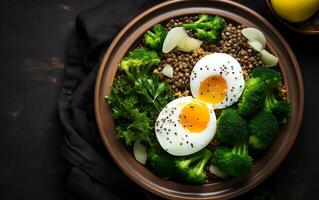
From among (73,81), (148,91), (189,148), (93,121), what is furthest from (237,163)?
(73,81)

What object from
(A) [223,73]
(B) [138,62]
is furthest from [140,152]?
(A) [223,73]

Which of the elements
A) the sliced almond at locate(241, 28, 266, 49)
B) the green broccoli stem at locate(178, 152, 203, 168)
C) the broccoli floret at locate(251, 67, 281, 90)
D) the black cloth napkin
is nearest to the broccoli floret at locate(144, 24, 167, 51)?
the black cloth napkin

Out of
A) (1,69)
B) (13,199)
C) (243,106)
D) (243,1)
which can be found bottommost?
(13,199)

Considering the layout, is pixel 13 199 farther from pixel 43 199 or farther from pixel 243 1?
pixel 243 1

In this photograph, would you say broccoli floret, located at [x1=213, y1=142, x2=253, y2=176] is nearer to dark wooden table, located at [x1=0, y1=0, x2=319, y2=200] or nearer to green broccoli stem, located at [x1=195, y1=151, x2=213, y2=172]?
green broccoli stem, located at [x1=195, y1=151, x2=213, y2=172]

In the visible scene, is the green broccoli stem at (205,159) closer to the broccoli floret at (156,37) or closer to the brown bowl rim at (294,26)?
the broccoli floret at (156,37)

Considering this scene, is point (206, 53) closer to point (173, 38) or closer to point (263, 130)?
point (173, 38)

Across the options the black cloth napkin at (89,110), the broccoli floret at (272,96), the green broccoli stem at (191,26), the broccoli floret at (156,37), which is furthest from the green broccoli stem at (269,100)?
the black cloth napkin at (89,110)
